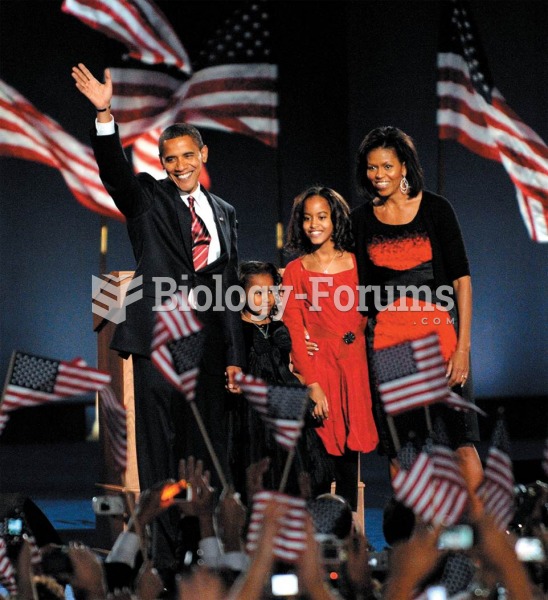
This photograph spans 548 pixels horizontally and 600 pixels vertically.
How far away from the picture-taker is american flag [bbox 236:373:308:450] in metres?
3.17

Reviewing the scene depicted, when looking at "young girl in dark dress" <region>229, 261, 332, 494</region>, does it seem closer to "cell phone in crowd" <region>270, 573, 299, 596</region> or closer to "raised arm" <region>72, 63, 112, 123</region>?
"raised arm" <region>72, 63, 112, 123</region>

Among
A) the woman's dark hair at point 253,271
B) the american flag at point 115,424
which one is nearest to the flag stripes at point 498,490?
the american flag at point 115,424

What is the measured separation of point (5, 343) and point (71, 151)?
185cm

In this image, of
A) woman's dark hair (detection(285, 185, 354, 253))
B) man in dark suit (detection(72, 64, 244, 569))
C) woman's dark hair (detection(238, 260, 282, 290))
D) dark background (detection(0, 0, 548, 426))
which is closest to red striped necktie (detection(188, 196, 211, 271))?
man in dark suit (detection(72, 64, 244, 569))

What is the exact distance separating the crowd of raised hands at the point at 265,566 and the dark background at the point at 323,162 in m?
6.96

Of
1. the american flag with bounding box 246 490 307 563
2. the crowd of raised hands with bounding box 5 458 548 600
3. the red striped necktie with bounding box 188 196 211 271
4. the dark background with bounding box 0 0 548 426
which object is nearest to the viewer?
the crowd of raised hands with bounding box 5 458 548 600

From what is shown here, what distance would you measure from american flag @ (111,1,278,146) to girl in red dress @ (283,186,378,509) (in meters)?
4.99

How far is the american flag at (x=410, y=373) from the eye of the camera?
3146 millimetres

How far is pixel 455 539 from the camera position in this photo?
9.26ft

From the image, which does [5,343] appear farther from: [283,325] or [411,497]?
[411,497]

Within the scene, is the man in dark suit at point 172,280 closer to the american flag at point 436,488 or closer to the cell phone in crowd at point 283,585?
the cell phone in crowd at point 283,585

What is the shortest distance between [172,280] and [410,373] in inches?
52.1

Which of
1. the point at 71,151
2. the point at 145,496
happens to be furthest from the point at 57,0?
A: the point at 145,496

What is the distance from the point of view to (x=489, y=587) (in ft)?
8.04
